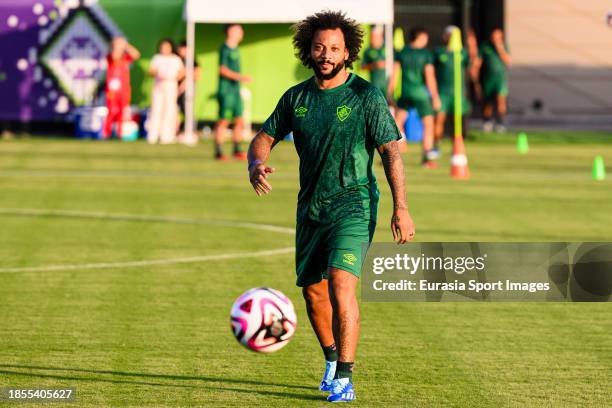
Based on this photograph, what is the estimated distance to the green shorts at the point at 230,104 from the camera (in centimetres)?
2591

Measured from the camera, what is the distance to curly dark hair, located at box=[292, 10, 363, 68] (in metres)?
8.20

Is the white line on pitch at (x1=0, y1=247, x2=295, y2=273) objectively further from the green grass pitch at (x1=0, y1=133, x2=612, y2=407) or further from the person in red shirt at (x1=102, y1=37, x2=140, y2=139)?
the person in red shirt at (x1=102, y1=37, x2=140, y2=139)

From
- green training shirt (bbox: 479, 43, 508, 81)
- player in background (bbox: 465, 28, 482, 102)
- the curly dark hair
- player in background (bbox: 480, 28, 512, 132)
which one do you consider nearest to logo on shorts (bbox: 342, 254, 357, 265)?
the curly dark hair

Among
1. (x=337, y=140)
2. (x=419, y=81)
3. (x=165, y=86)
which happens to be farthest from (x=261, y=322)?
(x=165, y=86)

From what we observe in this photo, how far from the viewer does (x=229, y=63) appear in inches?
1017

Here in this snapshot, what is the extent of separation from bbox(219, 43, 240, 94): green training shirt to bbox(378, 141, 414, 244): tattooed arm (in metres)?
17.8

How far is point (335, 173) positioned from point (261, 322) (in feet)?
2.96

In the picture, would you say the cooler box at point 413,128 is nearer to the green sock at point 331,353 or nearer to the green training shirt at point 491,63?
the green training shirt at point 491,63

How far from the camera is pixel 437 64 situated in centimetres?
2875

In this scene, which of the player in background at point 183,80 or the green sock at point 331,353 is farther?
the player in background at point 183,80

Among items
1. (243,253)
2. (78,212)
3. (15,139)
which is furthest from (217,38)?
(243,253)

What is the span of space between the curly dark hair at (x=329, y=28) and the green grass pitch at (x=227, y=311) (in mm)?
1846

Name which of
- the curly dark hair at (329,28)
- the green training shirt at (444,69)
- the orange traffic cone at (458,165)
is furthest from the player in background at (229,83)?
the curly dark hair at (329,28)

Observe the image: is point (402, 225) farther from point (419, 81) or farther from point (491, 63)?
point (491, 63)
